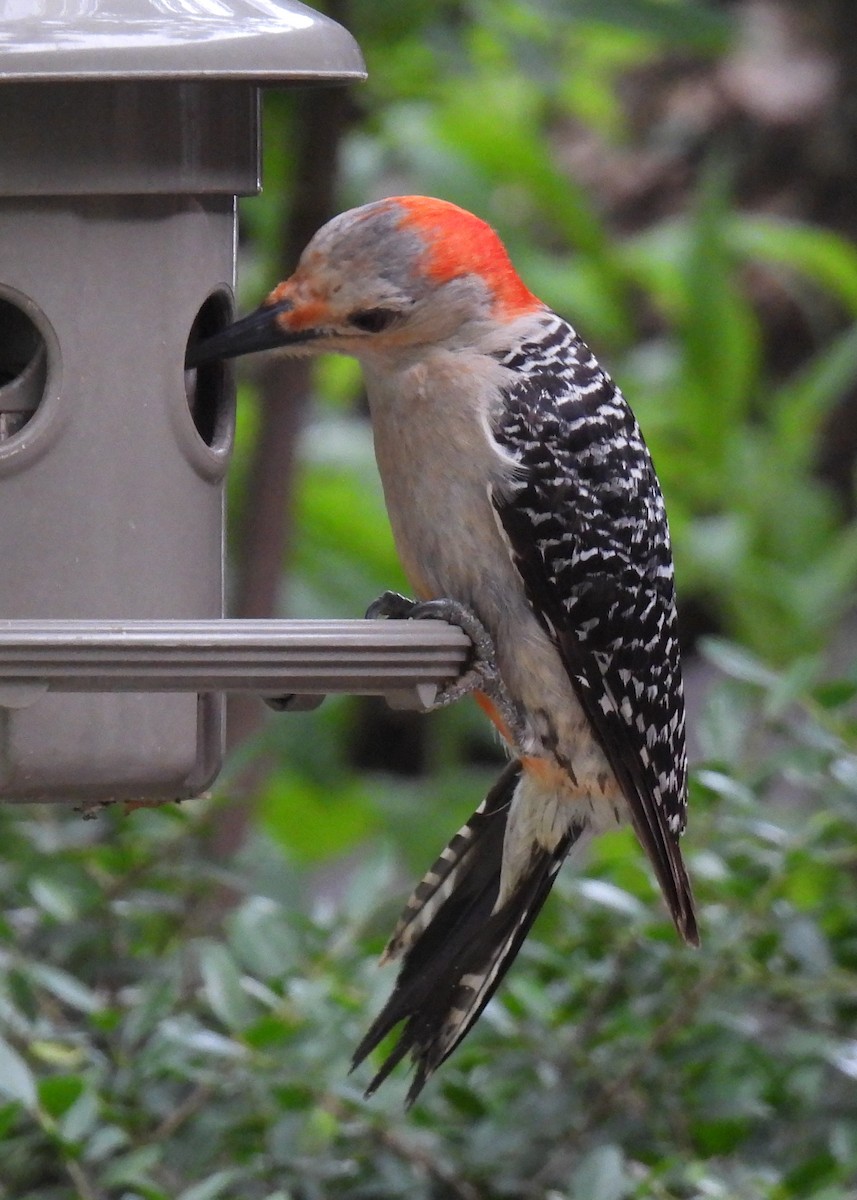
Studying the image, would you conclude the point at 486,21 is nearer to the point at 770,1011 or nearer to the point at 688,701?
the point at 770,1011

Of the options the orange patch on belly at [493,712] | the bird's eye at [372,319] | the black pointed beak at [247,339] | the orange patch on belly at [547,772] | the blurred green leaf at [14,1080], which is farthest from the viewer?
the orange patch on belly at [547,772]

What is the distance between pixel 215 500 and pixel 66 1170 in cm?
124

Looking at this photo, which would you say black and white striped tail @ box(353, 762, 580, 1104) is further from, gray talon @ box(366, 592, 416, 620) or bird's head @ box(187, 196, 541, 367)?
bird's head @ box(187, 196, 541, 367)

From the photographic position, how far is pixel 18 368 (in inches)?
125

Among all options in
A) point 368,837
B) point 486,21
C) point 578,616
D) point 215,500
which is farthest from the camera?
point 368,837

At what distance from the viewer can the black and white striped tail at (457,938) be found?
3396 millimetres

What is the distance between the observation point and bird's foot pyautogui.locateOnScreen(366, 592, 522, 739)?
2879 mm

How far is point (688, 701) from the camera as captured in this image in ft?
30.1

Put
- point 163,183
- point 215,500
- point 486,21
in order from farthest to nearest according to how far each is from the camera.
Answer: point 486,21, point 215,500, point 163,183

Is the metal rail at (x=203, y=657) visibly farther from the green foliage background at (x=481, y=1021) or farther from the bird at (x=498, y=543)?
the green foliage background at (x=481, y=1021)

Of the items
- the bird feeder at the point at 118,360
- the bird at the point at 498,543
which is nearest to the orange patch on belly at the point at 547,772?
the bird at the point at 498,543

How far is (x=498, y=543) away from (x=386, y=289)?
0.50 m

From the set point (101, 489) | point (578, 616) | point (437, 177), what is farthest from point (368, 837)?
point (101, 489)

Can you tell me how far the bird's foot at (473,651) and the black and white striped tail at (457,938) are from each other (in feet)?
1.09
